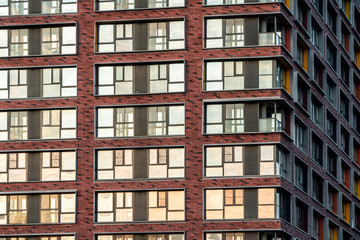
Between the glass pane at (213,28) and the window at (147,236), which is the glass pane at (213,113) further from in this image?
the window at (147,236)

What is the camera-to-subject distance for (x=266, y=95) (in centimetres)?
8331

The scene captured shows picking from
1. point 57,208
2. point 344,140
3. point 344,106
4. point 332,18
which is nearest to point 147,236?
point 57,208

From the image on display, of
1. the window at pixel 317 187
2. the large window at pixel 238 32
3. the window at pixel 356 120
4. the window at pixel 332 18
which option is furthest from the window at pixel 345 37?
the large window at pixel 238 32

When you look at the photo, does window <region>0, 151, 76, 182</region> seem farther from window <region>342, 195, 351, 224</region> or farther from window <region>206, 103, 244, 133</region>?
window <region>342, 195, 351, 224</region>

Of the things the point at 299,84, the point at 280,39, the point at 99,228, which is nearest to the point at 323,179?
the point at 299,84

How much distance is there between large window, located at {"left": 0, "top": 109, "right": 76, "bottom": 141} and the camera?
85188mm

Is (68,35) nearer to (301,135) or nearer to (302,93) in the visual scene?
(302,93)

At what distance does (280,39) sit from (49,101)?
55.2 feet

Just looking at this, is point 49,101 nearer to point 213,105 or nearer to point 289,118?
point 213,105

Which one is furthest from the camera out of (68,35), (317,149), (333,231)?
(333,231)

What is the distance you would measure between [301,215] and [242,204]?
946 centimetres

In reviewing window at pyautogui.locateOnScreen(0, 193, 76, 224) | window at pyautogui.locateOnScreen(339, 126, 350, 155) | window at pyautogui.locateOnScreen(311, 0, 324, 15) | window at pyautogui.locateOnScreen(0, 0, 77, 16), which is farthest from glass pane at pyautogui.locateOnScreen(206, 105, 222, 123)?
window at pyautogui.locateOnScreen(339, 126, 350, 155)

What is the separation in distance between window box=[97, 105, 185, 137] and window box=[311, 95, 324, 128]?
585 inches

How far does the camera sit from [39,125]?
85.6 m
